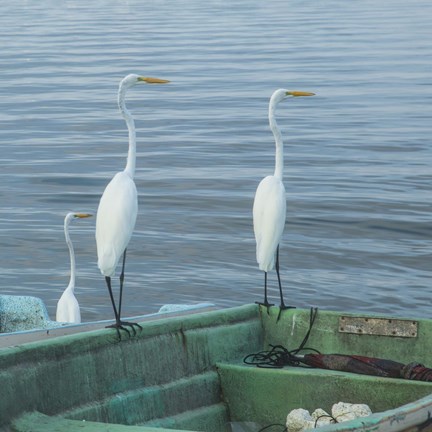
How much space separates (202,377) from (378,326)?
1.24m

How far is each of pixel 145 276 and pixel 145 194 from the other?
495 cm

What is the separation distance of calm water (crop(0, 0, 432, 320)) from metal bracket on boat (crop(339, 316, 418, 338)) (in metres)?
4.82

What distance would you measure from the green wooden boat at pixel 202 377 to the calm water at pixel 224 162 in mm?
4834

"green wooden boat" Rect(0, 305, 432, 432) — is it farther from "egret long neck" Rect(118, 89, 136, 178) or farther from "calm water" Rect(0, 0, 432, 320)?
"calm water" Rect(0, 0, 432, 320)

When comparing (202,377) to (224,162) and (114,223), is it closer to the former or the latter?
(114,223)

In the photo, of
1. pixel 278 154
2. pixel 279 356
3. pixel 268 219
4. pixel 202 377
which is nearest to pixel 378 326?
pixel 279 356

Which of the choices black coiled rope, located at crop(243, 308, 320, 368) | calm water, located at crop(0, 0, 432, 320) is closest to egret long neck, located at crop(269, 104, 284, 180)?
black coiled rope, located at crop(243, 308, 320, 368)

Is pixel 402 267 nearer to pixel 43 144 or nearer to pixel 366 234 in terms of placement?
pixel 366 234

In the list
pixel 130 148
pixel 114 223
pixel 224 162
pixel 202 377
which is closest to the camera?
pixel 202 377

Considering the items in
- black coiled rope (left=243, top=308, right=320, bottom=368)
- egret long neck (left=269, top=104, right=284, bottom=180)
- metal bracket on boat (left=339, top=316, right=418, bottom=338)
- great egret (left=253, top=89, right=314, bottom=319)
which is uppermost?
egret long neck (left=269, top=104, right=284, bottom=180)

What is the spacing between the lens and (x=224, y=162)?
21594 millimetres

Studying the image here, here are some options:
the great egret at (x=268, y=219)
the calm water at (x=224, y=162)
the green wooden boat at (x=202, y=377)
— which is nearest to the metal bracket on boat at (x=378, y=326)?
the green wooden boat at (x=202, y=377)

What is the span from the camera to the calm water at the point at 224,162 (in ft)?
47.0

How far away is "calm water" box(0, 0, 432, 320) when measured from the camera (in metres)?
14.3
